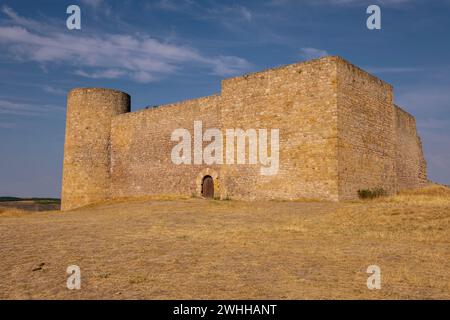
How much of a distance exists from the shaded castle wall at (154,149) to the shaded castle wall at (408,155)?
8.84m

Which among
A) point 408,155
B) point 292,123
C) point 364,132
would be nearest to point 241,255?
point 292,123

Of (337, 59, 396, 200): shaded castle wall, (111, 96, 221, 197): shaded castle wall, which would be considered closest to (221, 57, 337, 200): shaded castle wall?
(337, 59, 396, 200): shaded castle wall

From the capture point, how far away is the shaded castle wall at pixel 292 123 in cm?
1372

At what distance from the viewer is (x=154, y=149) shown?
20.0 meters

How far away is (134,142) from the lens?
21000 millimetres

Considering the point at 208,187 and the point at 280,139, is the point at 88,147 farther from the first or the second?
the point at 280,139

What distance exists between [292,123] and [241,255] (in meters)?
9.26

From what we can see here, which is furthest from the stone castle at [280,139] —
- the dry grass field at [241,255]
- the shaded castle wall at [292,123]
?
the dry grass field at [241,255]

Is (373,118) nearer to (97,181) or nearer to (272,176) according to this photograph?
(272,176)

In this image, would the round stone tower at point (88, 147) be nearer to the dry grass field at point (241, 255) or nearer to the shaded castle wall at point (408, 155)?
the dry grass field at point (241, 255)
